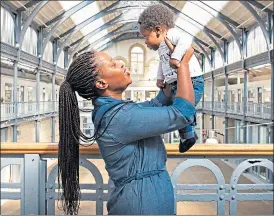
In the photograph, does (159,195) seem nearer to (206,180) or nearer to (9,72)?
(206,180)

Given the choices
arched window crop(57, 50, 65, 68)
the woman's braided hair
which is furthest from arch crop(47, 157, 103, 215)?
arched window crop(57, 50, 65, 68)

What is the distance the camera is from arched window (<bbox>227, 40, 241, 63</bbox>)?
17522mm

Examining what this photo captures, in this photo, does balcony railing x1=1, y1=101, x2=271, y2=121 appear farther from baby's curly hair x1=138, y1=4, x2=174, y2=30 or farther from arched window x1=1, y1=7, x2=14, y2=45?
baby's curly hair x1=138, y1=4, x2=174, y2=30

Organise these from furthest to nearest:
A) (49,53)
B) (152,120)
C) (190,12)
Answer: (49,53) → (190,12) → (152,120)

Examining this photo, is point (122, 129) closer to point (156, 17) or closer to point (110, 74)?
point (110, 74)

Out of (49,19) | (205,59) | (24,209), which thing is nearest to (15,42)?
(49,19)

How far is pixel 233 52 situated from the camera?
18.4 metres

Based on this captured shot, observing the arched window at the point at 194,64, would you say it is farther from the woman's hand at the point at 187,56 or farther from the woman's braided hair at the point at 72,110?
the woman's braided hair at the point at 72,110

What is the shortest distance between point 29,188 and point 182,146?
81 cm

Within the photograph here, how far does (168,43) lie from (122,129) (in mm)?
262

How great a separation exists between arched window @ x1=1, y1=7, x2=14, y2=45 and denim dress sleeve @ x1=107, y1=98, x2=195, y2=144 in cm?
1129

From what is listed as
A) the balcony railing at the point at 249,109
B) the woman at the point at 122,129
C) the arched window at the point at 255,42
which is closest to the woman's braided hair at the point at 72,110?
the woman at the point at 122,129

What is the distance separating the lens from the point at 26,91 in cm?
1694

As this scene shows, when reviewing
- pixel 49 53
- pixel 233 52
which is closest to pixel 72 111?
pixel 49 53
